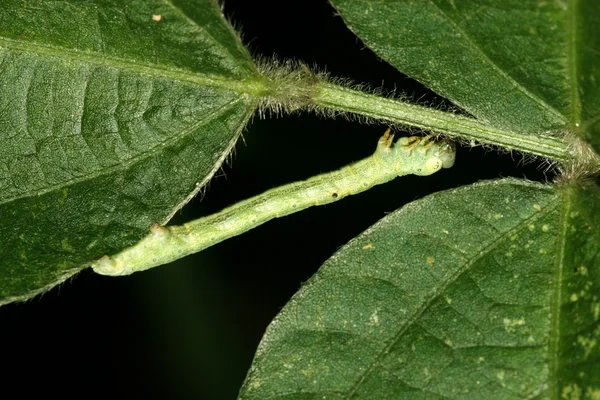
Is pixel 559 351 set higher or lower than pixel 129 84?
lower

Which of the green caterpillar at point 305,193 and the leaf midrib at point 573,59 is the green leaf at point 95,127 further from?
the leaf midrib at point 573,59

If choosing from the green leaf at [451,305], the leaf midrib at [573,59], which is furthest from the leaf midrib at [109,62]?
the leaf midrib at [573,59]

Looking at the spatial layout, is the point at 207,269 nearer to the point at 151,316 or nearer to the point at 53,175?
the point at 151,316

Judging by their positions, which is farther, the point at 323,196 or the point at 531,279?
the point at 323,196

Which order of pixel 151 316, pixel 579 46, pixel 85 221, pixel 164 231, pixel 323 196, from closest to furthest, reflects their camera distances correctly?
pixel 579 46 → pixel 85 221 → pixel 164 231 → pixel 323 196 → pixel 151 316

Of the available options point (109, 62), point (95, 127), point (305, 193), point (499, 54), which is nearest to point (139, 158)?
point (95, 127)

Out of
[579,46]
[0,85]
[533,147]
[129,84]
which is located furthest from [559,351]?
[0,85]

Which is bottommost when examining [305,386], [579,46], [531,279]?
[305,386]

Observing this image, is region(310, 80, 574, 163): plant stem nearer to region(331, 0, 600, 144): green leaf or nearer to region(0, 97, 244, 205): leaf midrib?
region(331, 0, 600, 144): green leaf
